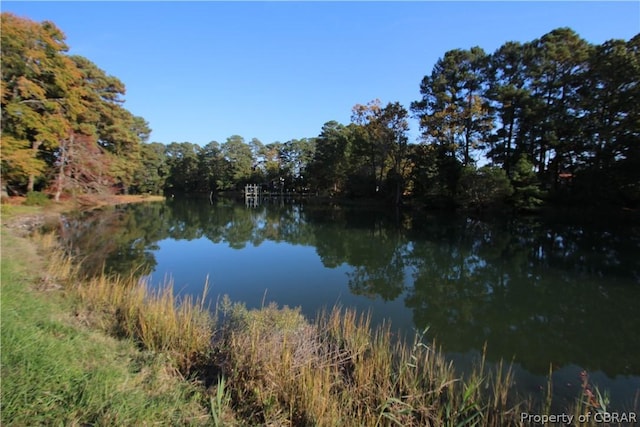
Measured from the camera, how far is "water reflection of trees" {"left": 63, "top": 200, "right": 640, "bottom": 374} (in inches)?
205

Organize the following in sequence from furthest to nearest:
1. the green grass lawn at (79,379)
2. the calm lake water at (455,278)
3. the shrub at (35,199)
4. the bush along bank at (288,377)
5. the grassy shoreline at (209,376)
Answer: the shrub at (35,199), the calm lake water at (455,278), the bush along bank at (288,377), the grassy shoreline at (209,376), the green grass lawn at (79,379)

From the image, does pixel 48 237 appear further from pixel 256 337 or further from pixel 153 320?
pixel 256 337

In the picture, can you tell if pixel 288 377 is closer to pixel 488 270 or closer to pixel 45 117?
pixel 488 270

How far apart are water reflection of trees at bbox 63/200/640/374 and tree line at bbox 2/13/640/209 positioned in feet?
14.9

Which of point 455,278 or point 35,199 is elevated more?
point 35,199

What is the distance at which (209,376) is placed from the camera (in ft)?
10.9

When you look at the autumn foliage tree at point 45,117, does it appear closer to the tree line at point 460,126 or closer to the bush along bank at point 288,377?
the tree line at point 460,126

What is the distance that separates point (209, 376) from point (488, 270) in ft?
28.7

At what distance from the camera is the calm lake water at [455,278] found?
4.83 meters

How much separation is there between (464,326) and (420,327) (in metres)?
0.79

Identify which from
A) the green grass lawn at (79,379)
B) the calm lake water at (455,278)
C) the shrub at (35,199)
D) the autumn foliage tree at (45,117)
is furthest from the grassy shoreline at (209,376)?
the shrub at (35,199)

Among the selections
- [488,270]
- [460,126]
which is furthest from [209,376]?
[460,126]

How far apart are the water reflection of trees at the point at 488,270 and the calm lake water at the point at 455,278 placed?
0.11 ft

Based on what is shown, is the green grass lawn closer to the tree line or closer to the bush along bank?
the bush along bank
